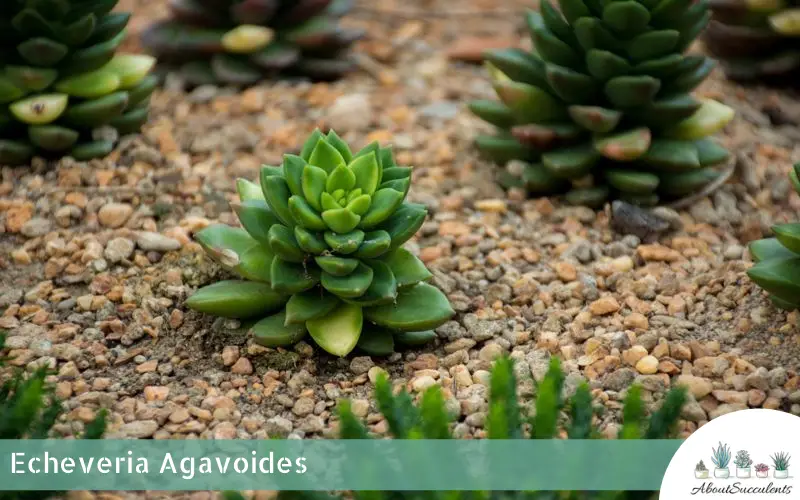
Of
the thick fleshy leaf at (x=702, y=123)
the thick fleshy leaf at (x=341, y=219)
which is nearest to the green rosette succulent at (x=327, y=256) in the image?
the thick fleshy leaf at (x=341, y=219)

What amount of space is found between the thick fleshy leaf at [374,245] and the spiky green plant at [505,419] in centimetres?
41

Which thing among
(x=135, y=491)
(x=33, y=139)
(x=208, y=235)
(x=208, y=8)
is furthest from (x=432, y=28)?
(x=135, y=491)

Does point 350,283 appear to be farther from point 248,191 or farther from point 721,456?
point 721,456

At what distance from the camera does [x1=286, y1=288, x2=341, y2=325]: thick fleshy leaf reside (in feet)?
7.52

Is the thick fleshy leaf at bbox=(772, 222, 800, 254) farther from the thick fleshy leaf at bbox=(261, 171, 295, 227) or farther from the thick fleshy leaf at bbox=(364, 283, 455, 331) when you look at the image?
the thick fleshy leaf at bbox=(261, 171, 295, 227)

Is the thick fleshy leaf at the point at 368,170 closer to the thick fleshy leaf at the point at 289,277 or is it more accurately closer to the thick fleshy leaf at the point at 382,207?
the thick fleshy leaf at the point at 382,207

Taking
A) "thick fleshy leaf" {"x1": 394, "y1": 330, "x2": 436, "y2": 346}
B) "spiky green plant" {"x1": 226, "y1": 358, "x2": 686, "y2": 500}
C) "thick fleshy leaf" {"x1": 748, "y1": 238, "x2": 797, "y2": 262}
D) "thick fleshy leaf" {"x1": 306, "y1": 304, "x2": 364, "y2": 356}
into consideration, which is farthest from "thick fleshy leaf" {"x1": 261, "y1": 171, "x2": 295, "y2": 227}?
"thick fleshy leaf" {"x1": 748, "y1": 238, "x2": 797, "y2": 262}

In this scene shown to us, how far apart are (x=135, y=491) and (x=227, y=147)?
54.3 inches

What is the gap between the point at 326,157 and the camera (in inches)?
91.4

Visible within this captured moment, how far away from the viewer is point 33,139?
294 cm

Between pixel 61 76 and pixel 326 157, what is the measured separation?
103 centimetres

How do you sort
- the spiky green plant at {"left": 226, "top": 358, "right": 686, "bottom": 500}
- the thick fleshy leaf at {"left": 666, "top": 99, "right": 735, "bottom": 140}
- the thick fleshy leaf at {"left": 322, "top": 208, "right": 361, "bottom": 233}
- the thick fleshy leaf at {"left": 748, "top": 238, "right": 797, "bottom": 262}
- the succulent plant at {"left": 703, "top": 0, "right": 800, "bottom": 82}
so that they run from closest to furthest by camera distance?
the spiky green plant at {"left": 226, "top": 358, "right": 686, "bottom": 500} → the thick fleshy leaf at {"left": 322, "top": 208, "right": 361, "bottom": 233} → the thick fleshy leaf at {"left": 748, "top": 238, "right": 797, "bottom": 262} → the thick fleshy leaf at {"left": 666, "top": 99, "right": 735, "bottom": 140} → the succulent plant at {"left": 703, "top": 0, "right": 800, "bottom": 82}

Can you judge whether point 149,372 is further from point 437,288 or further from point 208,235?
point 437,288

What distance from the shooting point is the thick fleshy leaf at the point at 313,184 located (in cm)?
226
